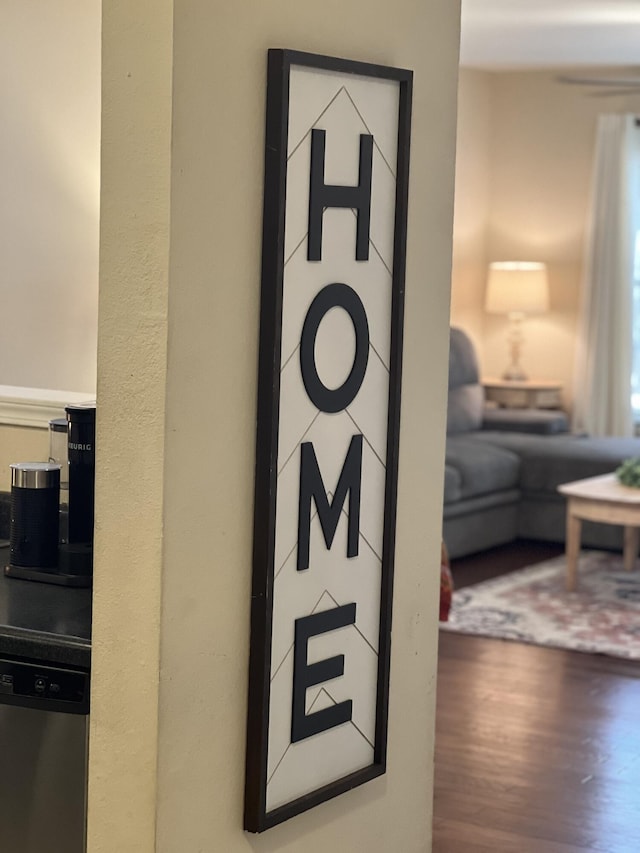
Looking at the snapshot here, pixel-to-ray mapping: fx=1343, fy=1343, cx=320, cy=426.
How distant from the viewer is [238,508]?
7.23ft

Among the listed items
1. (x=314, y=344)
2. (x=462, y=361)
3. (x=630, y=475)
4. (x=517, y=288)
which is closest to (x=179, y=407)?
(x=314, y=344)

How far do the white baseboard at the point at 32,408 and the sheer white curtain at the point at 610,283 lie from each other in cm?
640

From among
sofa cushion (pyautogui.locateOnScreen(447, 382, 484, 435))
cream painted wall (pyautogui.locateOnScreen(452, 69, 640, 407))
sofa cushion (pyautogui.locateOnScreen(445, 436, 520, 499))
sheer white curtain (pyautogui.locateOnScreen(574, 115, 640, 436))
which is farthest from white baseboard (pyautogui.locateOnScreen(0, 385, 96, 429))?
sheer white curtain (pyautogui.locateOnScreen(574, 115, 640, 436))

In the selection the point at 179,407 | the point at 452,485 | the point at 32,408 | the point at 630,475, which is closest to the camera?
the point at 179,407

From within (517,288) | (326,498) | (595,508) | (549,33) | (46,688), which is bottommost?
(595,508)

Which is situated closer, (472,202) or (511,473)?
(511,473)

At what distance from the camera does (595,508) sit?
20.1ft

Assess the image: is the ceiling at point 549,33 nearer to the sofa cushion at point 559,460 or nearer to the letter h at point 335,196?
the sofa cushion at point 559,460

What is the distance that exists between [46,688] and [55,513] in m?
Result: 0.49

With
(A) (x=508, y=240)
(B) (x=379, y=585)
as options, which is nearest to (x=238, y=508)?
(B) (x=379, y=585)

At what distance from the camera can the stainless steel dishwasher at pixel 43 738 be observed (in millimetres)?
2209

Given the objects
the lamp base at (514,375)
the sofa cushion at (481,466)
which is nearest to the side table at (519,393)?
the lamp base at (514,375)

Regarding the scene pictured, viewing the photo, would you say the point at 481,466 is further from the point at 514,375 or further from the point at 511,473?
the point at 514,375

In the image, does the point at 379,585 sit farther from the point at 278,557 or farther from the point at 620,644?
the point at 620,644
